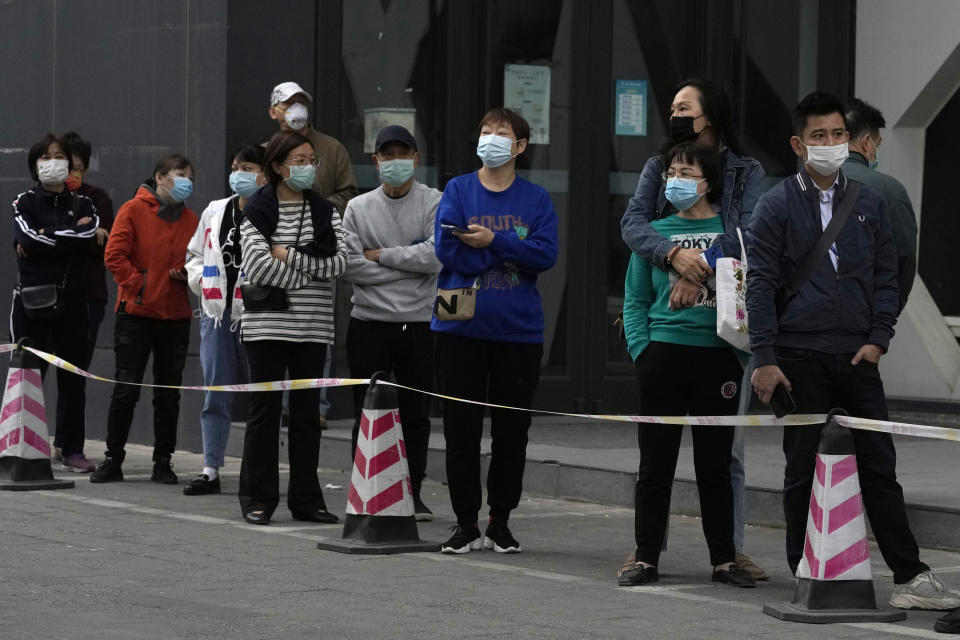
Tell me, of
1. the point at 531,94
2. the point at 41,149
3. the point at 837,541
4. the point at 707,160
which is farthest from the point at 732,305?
the point at 531,94

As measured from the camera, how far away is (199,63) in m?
12.5

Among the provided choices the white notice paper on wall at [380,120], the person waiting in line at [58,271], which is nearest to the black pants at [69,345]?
the person waiting in line at [58,271]

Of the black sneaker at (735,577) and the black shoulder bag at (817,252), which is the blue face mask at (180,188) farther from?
the black shoulder bag at (817,252)

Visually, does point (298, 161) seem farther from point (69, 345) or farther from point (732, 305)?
point (69, 345)

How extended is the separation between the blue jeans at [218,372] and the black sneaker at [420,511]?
1569 millimetres

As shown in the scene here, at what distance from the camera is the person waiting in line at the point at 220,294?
392 inches

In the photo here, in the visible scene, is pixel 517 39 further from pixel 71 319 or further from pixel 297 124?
pixel 71 319

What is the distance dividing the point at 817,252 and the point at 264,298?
311cm

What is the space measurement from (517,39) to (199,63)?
2439 millimetres

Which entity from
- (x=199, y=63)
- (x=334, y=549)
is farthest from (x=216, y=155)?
(x=334, y=549)

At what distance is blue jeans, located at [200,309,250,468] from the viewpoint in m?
10.4

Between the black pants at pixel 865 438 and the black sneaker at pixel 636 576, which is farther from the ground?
the black pants at pixel 865 438

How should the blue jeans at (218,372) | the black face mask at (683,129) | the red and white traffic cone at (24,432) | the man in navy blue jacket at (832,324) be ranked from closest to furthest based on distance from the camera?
the man in navy blue jacket at (832,324), the black face mask at (683,129), the blue jeans at (218,372), the red and white traffic cone at (24,432)

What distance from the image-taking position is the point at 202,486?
1038 cm
